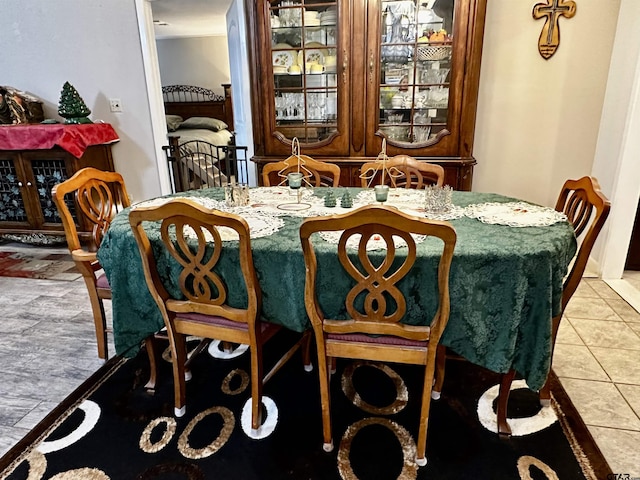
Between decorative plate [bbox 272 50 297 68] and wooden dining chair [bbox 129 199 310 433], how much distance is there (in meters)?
1.82

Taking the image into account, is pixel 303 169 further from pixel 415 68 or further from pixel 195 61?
pixel 195 61

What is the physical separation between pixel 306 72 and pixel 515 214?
1.92 metres

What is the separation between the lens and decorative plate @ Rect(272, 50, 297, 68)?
2.90 meters

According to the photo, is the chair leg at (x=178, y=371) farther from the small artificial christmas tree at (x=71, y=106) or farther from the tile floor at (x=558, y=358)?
the small artificial christmas tree at (x=71, y=106)

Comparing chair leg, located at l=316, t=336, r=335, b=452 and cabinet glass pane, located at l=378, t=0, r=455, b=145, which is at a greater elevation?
cabinet glass pane, located at l=378, t=0, r=455, b=145

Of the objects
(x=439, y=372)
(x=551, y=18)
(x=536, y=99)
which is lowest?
(x=439, y=372)

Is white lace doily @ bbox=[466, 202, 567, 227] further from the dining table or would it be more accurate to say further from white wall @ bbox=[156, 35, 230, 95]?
white wall @ bbox=[156, 35, 230, 95]

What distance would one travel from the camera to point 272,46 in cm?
286

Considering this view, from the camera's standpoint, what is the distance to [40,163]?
3.33m

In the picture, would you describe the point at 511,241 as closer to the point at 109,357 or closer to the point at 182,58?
the point at 109,357

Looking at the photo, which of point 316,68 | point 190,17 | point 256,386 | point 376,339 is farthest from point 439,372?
point 190,17

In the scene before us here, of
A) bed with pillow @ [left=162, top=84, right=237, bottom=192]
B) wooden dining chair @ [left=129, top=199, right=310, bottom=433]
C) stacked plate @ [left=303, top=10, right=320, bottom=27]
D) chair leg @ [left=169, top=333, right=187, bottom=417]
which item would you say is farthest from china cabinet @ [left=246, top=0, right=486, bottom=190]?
bed with pillow @ [left=162, top=84, right=237, bottom=192]

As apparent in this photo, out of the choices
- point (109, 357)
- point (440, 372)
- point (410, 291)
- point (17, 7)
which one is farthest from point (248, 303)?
point (17, 7)

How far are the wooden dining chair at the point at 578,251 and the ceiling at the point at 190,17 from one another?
142 inches
